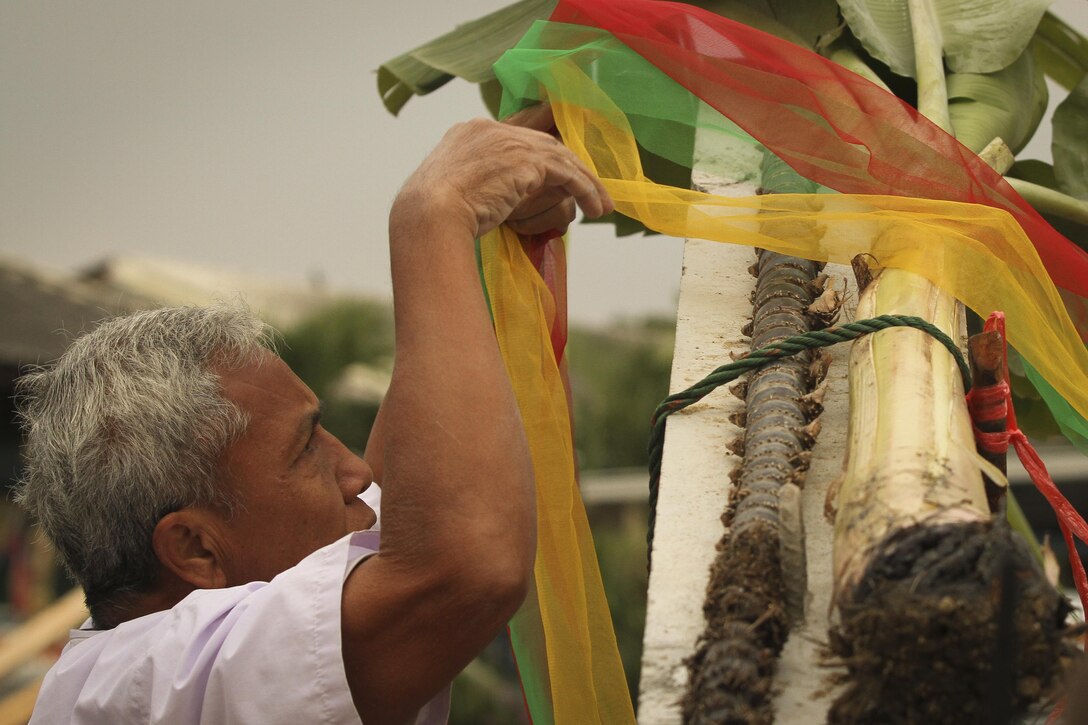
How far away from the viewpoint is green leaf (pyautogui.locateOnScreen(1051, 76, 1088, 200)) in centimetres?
229

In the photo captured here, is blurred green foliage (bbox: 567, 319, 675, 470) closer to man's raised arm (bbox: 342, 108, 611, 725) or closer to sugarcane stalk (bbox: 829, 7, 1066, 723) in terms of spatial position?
man's raised arm (bbox: 342, 108, 611, 725)

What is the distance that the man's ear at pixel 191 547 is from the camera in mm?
1556

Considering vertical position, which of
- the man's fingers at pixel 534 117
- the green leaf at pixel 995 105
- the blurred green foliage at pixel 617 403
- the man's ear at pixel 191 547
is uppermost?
the green leaf at pixel 995 105

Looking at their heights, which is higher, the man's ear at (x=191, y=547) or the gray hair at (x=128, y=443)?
the gray hair at (x=128, y=443)

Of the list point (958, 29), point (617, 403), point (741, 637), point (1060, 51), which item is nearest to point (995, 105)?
point (958, 29)

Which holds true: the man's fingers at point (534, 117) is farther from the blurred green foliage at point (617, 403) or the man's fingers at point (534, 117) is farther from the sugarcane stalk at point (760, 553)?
the blurred green foliage at point (617, 403)

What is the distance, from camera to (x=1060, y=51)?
2.44 m

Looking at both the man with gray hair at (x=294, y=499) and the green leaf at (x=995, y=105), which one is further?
the green leaf at (x=995, y=105)

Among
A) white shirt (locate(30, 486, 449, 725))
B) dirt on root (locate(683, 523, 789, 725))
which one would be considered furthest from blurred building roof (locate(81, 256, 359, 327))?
dirt on root (locate(683, 523, 789, 725))

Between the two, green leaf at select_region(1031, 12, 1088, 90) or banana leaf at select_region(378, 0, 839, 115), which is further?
green leaf at select_region(1031, 12, 1088, 90)

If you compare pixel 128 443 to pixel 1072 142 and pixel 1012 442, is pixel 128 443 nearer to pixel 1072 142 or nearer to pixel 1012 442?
pixel 1012 442

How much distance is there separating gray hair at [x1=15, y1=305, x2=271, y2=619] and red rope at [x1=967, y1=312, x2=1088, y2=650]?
0.95m

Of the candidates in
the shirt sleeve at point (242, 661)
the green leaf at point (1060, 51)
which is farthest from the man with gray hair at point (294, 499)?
the green leaf at point (1060, 51)

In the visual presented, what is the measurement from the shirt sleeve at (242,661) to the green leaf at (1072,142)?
5.28 feet
